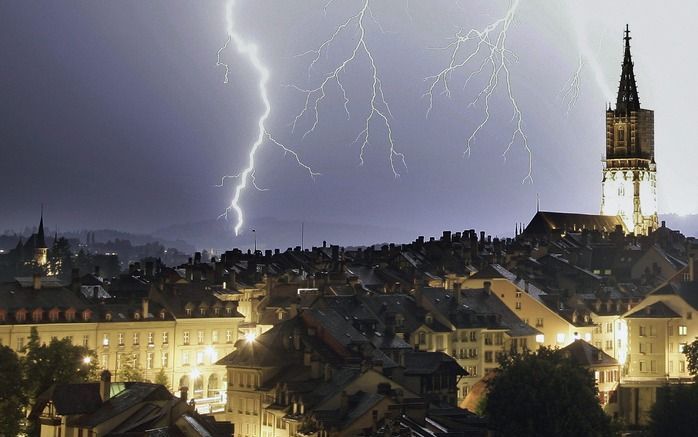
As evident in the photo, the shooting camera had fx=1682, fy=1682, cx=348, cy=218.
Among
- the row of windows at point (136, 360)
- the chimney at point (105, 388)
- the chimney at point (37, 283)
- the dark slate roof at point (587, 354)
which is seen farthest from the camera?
the dark slate roof at point (587, 354)

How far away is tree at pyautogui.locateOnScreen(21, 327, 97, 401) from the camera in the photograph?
243ft

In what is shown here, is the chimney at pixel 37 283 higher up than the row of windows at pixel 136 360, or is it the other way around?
the chimney at pixel 37 283

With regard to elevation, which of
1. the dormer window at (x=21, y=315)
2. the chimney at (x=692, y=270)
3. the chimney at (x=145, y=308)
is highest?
the chimney at (x=692, y=270)

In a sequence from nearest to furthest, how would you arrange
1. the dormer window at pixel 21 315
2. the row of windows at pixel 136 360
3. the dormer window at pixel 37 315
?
the dormer window at pixel 21 315
the dormer window at pixel 37 315
the row of windows at pixel 136 360

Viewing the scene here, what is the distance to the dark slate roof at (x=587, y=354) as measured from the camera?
9950 cm

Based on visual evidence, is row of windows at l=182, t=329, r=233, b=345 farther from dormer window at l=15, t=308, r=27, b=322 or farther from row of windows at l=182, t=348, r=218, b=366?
dormer window at l=15, t=308, r=27, b=322

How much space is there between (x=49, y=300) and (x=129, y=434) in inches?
1419

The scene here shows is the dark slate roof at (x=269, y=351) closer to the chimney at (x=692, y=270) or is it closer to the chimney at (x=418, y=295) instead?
the chimney at (x=418, y=295)

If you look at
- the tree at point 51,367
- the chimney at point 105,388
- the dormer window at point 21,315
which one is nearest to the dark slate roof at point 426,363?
the tree at point 51,367

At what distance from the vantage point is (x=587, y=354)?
333 feet

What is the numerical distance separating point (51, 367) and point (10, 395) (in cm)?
275

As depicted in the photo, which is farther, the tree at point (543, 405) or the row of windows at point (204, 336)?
the row of windows at point (204, 336)

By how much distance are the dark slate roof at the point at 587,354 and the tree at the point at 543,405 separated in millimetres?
17783

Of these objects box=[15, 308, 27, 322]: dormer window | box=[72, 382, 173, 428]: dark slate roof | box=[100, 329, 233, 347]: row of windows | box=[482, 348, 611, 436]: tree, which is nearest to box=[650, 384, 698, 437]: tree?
box=[482, 348, 611, 436]: tree
